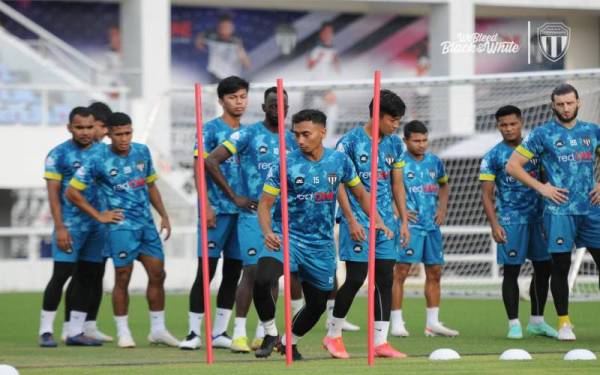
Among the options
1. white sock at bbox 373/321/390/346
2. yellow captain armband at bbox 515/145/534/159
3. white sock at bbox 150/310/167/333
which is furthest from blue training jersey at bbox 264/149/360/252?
white sock at bbox 150/310/167/333

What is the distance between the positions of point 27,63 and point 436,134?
8.64 m

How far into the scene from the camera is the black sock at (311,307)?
10.9 m

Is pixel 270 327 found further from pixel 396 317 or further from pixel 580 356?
pixel 396 317

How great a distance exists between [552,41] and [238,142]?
4.82 meters

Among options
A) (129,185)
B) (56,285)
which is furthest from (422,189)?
(56,285)

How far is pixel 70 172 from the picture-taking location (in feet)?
46.0

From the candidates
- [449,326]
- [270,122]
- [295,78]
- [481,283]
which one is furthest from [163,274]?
[295,78]

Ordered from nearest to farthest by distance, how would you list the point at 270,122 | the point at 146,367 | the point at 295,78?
the point at 146,367
the point at 270,122
the point at 295,78

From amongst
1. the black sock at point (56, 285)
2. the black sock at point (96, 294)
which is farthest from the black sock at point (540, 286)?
the black sock at point (56, 285)

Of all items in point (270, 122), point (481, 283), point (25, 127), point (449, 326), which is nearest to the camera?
point (270, 122)

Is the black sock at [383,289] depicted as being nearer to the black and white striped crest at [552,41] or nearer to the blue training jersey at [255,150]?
the blue training jersey at [255,150]

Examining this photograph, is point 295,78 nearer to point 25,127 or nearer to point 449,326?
point 25,127

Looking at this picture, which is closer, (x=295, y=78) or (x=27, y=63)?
(x=27, y=63)

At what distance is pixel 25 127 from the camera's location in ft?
90.7
